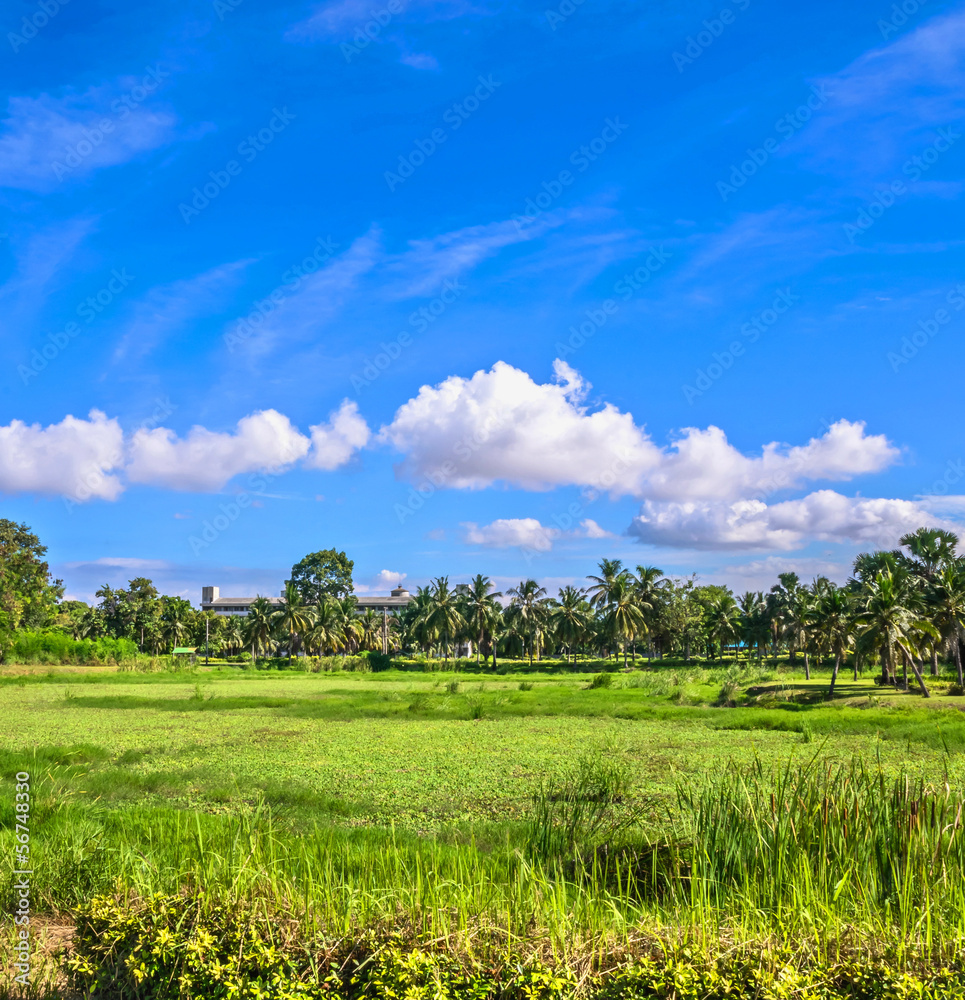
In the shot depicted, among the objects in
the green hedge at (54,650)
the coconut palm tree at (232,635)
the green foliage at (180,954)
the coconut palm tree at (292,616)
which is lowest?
the coconut palm tree at (232,635)

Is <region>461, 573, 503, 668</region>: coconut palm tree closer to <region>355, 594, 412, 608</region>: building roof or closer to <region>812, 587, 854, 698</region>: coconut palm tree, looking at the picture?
<region>812, 587, 854, 698</region>: coconut palm tree

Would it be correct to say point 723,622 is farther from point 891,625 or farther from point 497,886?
point 497,886

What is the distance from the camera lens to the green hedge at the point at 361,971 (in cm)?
318

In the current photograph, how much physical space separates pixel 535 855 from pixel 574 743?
10551 mm

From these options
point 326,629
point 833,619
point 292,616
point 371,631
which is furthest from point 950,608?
point 371,631

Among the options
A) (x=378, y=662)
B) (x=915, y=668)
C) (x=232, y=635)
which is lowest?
(x=232, y=635)

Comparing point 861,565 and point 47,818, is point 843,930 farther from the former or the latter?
point 861,565

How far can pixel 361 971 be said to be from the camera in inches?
141

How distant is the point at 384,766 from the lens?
1284 cm

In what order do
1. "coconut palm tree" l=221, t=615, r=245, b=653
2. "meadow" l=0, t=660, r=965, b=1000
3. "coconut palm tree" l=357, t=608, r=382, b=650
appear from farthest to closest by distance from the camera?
"coconut palm tree" l=221, t=615, r=245, b=653, "coconut palm tree" l=357, t=608, r=382, b=650, "meadow" l=0, t=660, r=965, b=1000

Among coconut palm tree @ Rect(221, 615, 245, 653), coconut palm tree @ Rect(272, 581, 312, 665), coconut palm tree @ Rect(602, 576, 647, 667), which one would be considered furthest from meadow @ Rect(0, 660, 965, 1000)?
coconut palm tree @ Rect(221, 615, 245, 653)

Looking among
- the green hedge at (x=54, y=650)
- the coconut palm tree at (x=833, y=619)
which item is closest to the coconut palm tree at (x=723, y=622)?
the coconut palm tree at (x=833, y=619)

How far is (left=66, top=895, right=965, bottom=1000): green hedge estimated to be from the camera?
3.18 meters

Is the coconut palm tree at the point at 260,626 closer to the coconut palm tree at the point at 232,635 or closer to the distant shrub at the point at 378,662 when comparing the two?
the distant shrub at the point at 378,662
